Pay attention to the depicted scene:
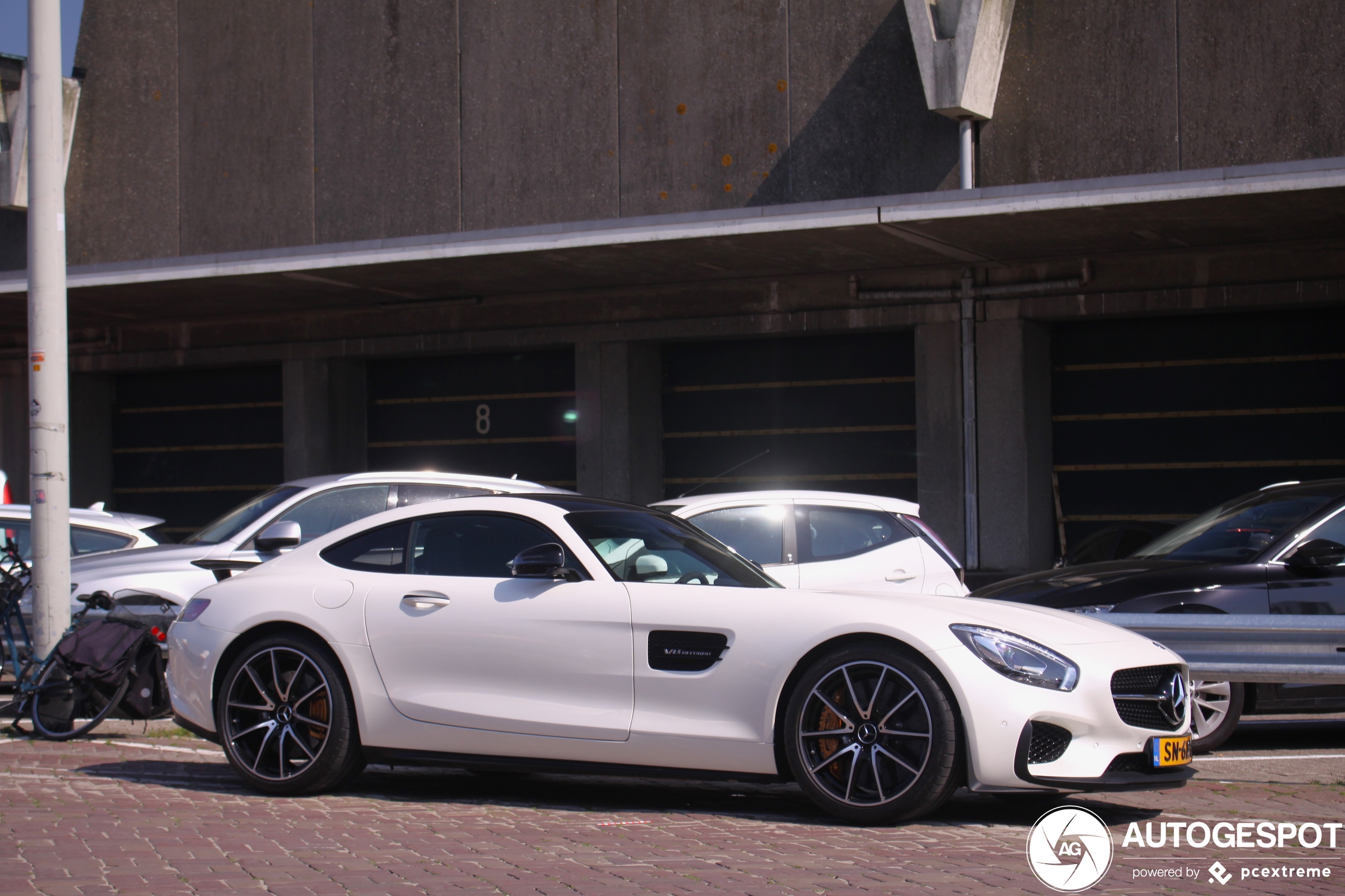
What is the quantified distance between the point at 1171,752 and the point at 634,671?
2281 millimetres

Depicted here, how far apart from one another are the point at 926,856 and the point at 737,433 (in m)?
13.4

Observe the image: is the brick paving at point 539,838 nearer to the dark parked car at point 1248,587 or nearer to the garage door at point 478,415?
the dark parked car at point 1248,587

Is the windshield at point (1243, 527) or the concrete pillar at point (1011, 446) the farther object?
the concrete pillar at point (1011, 446)

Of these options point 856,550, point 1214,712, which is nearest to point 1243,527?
point 1214,712

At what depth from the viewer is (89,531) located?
11.8m

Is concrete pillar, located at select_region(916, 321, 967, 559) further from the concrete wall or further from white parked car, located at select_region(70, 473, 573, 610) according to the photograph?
white parked car, located at select_region(70, 473, 573, 610)

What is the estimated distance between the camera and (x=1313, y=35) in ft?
47.8

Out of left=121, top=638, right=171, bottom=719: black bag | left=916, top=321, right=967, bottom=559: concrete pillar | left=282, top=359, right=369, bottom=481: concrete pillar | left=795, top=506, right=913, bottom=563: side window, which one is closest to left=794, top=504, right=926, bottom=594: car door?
left=795, top=506, right=913, bottom=563: side window

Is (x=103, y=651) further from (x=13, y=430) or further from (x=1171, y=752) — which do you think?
(x=13, y=430)

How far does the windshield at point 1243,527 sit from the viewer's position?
332 inches

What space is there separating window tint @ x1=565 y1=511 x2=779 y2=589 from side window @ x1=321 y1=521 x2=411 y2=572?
86 centimetres

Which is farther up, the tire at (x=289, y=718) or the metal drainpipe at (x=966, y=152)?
the metal drainpipe at (x=966, y=152)

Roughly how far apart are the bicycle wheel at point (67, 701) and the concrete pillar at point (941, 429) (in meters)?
10.3

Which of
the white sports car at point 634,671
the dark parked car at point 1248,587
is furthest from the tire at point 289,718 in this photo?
the dark parked car at point 1248,587
